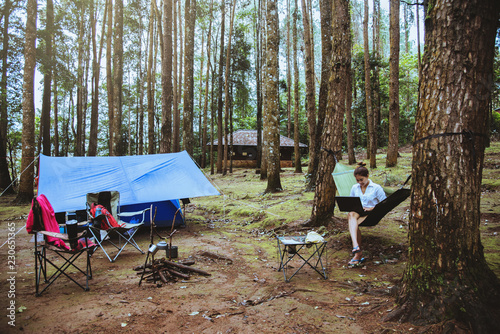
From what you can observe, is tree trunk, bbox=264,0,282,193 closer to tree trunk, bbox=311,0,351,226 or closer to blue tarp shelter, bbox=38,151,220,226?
blue tarp shelter, bbox=38,151,220,226

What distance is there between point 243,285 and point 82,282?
5.91 ft

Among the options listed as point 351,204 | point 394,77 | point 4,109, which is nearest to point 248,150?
point 394,77

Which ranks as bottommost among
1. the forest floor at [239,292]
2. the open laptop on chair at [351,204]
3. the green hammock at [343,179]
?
the forest floor at [239,292]

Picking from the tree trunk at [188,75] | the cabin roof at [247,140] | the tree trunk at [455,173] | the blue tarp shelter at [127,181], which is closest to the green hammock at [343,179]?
the tree trunk at [455,173]

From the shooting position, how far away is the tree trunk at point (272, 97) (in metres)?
8.17

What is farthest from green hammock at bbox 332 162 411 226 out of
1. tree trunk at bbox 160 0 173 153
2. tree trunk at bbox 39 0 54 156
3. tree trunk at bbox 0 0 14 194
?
tree trunk at bbox 39 0 54 156

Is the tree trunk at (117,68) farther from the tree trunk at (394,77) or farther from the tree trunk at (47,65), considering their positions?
the tree trunk at (394,77)

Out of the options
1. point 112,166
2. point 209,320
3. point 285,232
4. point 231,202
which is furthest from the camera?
point 231,202

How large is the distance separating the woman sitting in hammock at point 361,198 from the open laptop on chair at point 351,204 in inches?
5.0

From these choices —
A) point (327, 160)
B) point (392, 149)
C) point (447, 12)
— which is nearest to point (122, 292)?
point (327, 160)

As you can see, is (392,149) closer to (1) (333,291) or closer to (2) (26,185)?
(1) (333,291)

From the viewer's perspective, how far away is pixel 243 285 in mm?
3158

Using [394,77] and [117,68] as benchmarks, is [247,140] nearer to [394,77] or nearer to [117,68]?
[117,68]

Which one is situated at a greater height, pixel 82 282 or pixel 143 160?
pixel 143 160
